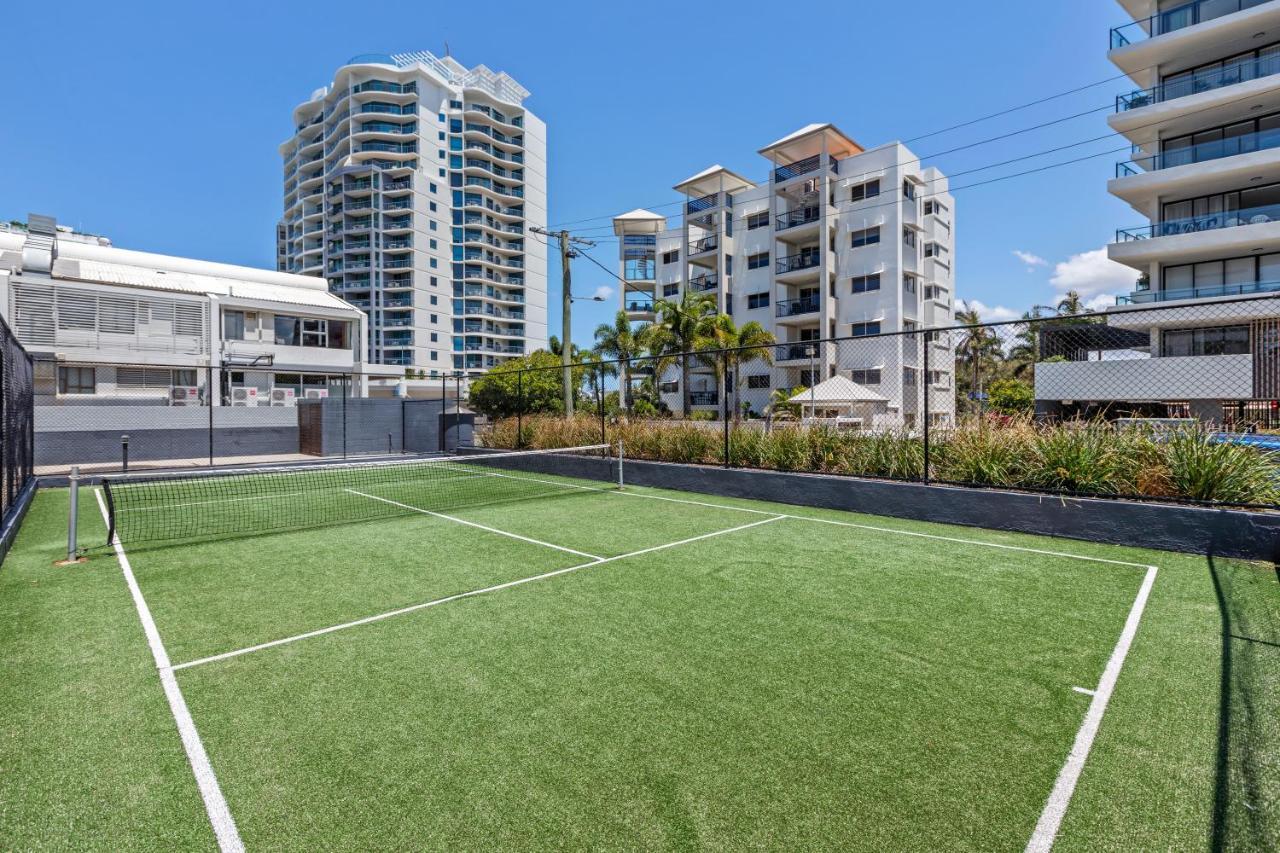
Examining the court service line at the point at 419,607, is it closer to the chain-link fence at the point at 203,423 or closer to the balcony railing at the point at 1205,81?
the chain-link fence at the point at 203,423

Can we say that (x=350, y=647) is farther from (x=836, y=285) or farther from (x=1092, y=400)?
(x=836, y=285)

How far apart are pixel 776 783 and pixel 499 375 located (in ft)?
94.9

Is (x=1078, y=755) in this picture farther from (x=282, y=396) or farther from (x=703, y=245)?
(x=703, y=245)

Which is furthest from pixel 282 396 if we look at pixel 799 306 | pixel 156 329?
pixel 799 306

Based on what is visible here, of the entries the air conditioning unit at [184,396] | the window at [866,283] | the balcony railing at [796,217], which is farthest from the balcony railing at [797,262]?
the air conditioning unit at [184,396]

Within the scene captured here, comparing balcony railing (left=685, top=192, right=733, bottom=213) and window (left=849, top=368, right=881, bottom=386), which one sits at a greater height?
balcony railing (left=685, top=192, right=733, bottom=213)

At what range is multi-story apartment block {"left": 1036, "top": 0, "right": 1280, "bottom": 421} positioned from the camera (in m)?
25.7

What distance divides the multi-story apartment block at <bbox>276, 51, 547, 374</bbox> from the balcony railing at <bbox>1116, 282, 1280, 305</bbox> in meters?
69.0

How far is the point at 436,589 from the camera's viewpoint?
638 centimetres

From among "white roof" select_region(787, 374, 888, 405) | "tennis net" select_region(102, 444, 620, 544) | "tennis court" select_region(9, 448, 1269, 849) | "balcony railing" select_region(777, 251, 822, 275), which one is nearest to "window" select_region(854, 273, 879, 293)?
"balcony railing" select_region(777, 251, 822, 275)

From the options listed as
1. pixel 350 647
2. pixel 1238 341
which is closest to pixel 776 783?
pixel 350 647

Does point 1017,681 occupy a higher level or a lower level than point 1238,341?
lower

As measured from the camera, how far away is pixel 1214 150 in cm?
2728

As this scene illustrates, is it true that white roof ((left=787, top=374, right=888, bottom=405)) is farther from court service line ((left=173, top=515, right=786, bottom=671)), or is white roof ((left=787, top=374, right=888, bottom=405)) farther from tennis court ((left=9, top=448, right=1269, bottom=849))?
court service line ((left=173, top=515, right=786, bottom=671))
